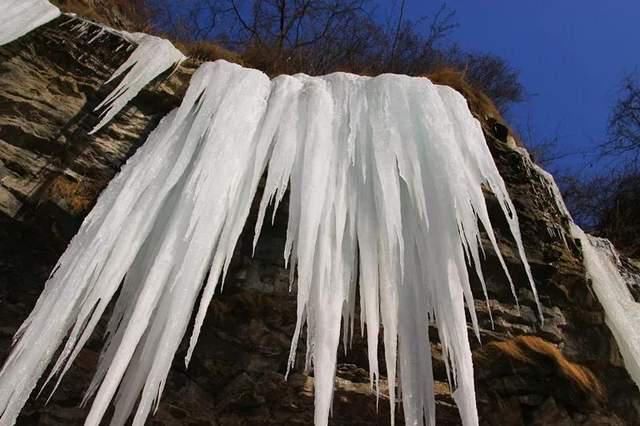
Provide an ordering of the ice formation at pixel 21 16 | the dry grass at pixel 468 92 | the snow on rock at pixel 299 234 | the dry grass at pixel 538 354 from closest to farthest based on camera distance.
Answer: the snow on rock at pixel 299 234 < the dry grass at pixel 538 354 < the ice formation at pixel 21 16 < the dry grass at pixel 468 92

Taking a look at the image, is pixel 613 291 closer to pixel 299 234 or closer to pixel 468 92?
pixel 468 92

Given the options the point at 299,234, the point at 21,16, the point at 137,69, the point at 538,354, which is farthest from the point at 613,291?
the point at 21,16

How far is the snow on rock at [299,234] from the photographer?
5.01ft

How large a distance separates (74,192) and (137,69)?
1.53ft

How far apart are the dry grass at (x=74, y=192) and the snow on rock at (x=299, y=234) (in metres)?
0.11

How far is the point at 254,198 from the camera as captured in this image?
1940 millimetres

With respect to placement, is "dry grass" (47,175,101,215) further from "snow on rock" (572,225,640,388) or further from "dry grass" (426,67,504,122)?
"snow on rock" (572,225,640,388)

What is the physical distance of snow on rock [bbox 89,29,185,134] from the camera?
2.01 meters

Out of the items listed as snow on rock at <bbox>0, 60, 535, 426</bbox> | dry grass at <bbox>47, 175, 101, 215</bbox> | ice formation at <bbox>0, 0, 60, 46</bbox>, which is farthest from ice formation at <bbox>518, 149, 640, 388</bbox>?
ice formation at <bbox>0, 0, 60, 46</bbox>

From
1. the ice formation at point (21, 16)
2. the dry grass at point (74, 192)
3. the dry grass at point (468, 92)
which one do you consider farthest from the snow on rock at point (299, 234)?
the ice formation at point (21, 16)

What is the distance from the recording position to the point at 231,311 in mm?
1885

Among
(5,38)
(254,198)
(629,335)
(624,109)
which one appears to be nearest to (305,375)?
(254,198)

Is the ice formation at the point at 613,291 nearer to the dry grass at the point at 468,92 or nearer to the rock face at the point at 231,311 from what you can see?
the rock face at the point at 231,311

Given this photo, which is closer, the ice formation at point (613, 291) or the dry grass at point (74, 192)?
the dry grass at point (74, 192)
